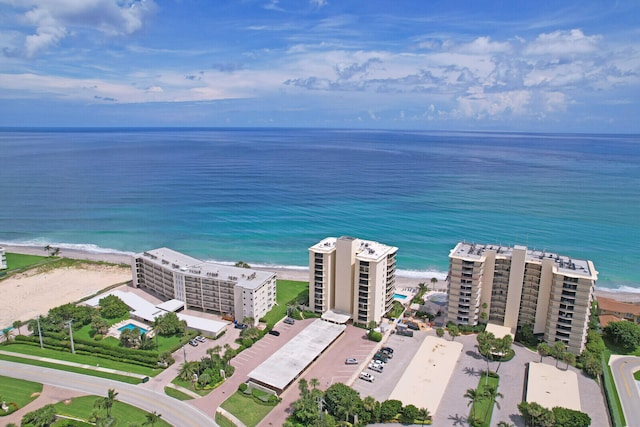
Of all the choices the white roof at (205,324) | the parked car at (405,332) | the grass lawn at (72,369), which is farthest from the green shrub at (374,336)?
the grass lawn at (72,369)

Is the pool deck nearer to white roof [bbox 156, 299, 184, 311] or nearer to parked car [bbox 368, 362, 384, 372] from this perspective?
white roof [bbox 156, 299, 184, 311]

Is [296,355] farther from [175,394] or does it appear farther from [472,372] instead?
[472,372]

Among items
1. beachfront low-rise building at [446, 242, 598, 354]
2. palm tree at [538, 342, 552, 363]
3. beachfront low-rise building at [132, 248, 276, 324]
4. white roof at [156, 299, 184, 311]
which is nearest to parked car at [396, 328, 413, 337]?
beachfront low-rise building at [446, 242, 598, 354]

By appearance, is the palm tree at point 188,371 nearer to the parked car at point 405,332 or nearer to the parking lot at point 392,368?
the parking lot at point 392,368

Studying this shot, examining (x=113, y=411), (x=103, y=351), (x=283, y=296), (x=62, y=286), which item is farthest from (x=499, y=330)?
(x=62, y=286)

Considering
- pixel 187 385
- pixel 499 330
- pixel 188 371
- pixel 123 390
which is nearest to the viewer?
pixel 123 390

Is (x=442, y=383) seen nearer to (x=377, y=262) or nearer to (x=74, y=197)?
(x=377, y=262)
